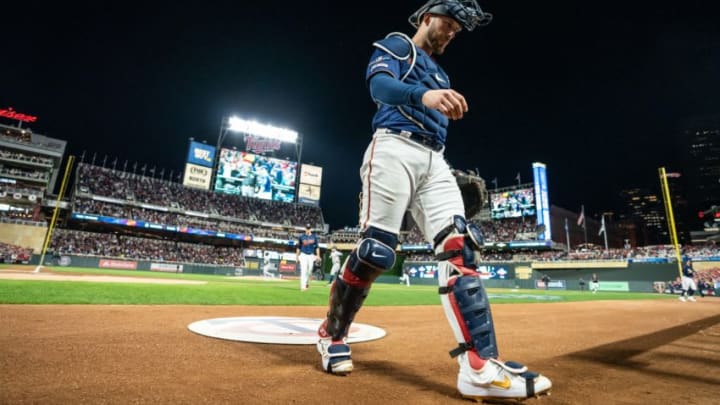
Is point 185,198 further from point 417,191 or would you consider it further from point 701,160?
point 701,160

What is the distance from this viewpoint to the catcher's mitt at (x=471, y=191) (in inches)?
111

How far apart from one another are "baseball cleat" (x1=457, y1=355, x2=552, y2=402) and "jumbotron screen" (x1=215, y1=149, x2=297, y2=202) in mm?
54309

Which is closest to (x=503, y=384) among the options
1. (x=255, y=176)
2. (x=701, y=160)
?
(x=255, y=176)

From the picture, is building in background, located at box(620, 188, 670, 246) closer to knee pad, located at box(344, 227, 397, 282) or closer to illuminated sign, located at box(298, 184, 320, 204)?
illuminated sign, located at box(298, 184, 320, 204)

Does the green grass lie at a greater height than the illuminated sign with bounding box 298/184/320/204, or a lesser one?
lesser

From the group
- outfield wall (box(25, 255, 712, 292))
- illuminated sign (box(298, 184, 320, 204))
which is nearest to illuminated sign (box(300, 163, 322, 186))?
illuminated sign (box(298, 184, 320, 204))

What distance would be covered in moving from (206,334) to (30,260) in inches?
1468

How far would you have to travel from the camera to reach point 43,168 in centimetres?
4934

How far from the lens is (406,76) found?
8.33 ft

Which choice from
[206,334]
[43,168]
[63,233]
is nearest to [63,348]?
[206,334]

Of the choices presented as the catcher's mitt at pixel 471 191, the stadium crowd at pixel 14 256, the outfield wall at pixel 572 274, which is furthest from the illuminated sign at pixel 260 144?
the catcher's mitt at pixel 471 191

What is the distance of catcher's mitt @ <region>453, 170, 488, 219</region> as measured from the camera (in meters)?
2.82

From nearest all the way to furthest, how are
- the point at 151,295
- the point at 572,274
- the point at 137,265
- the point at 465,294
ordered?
the point at 465,294 → the point at 151,295 → the point at 137,265 → the point at 572,274

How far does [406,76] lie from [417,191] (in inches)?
32.7
